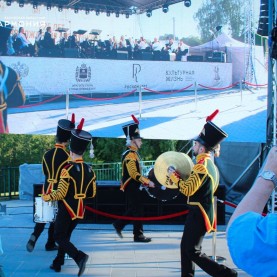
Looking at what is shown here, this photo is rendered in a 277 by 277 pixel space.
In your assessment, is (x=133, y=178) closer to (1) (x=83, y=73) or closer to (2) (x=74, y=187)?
(2) (x=74, y=187)

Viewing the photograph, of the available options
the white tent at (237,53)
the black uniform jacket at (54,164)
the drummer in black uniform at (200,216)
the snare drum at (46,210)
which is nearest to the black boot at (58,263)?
the snare drum at (46,210)

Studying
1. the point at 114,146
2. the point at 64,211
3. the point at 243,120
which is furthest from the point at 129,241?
the point at 114,146

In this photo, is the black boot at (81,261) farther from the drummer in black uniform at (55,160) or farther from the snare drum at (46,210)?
the drummer in black uniform at (55,160)

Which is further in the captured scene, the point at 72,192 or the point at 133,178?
the point at 133,178

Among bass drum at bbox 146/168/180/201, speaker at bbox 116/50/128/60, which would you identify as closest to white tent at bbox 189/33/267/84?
speaker at bbox 116/50/128/60

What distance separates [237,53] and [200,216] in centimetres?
508

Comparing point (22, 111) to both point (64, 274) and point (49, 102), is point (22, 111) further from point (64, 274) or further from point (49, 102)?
point (64, 274)

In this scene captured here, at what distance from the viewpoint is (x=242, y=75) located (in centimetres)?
1002

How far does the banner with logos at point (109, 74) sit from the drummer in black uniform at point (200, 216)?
4763mm

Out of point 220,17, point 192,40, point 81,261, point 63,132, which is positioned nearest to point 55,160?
point 63,132

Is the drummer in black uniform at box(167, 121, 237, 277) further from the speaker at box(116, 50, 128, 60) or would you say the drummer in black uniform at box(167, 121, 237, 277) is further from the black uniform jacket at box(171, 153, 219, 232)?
the speaker at box(116, 50, 128, 60)

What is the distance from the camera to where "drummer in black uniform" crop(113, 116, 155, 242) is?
311 inches

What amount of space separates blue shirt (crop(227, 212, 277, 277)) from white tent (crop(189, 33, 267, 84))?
8288 mm

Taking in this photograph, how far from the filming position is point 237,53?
9867 mm
